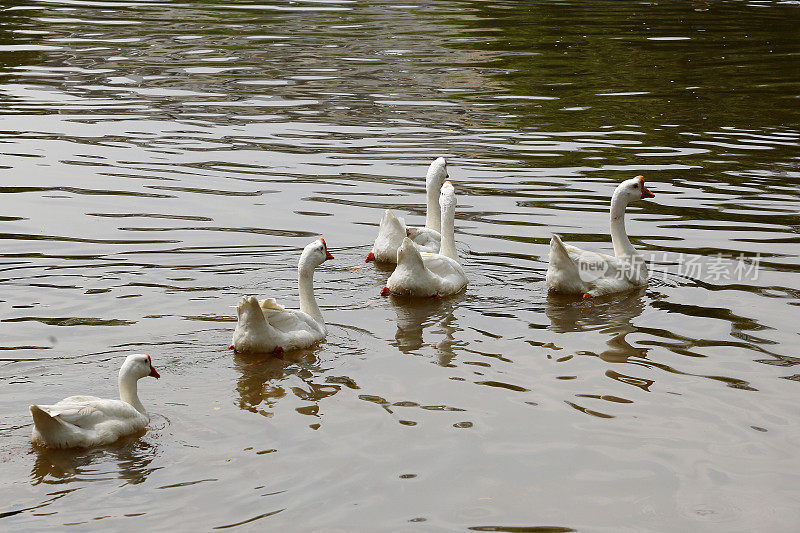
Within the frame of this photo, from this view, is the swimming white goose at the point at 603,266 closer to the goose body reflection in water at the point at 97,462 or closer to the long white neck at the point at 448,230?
the long white neck at the point at 448,230

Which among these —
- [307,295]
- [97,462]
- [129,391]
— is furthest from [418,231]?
[97,462]

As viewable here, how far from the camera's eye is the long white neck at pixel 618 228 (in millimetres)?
13789

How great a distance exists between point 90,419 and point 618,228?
7173mm

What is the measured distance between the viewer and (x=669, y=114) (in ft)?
76.1

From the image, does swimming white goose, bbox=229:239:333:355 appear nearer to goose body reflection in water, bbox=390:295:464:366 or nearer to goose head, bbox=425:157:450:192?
goose body reflection in water, bbox=390:295:464:366

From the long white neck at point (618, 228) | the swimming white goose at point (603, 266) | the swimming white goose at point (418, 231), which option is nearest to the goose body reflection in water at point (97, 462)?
the swimming white goose at point (603, 266)

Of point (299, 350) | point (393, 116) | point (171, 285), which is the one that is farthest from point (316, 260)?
point (393, 116)

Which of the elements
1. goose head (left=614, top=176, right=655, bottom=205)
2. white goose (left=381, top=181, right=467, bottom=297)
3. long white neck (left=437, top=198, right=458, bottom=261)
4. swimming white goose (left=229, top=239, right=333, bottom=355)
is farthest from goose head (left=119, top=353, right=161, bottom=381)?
goose head (left=614, top=176, right=655, bottom=205)

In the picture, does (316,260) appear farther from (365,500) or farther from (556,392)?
(365,500)

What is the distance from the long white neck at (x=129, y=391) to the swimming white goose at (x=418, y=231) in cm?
527

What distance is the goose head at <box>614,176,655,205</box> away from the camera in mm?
13912

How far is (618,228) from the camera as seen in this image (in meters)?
13.9

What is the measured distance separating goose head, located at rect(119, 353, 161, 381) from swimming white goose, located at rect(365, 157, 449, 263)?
5.07 metres

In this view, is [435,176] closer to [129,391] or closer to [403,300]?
[403,300]
